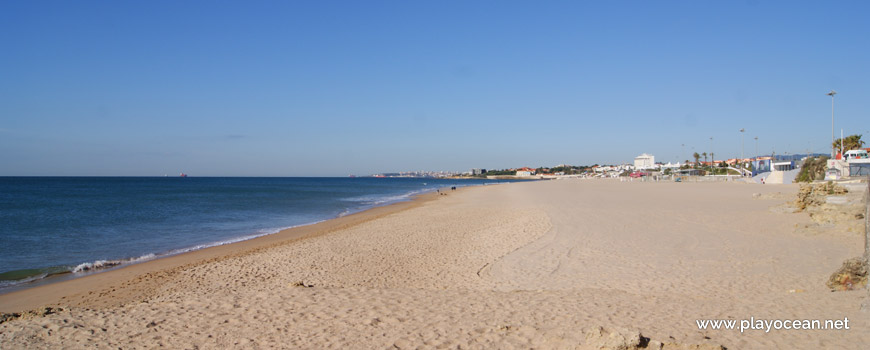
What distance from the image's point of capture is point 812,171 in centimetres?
4109

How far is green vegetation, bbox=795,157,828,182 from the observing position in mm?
38866

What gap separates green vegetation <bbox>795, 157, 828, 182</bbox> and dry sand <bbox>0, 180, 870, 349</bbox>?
33028 millimetres

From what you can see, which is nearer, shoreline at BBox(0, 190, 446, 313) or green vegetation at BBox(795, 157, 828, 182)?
shoreline at BBox(0, 190, 446, 313)

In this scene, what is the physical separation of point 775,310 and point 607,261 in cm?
368

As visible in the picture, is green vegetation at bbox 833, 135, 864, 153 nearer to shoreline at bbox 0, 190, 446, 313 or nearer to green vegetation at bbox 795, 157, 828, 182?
green vegetation at bbox 795, 157, 828, 182

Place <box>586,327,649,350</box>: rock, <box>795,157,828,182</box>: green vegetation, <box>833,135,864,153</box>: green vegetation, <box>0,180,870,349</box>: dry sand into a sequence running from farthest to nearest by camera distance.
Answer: <box>833,135,864,153</box>: green vegetation < <box>795,157,828,182</box>: green vegetation < <box>0,180,870,349</box>: dry sand < <box>586,327,649,350</box>: rock

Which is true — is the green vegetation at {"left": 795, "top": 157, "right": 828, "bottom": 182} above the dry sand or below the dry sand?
above

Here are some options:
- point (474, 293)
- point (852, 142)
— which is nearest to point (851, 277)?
point (474, 293)

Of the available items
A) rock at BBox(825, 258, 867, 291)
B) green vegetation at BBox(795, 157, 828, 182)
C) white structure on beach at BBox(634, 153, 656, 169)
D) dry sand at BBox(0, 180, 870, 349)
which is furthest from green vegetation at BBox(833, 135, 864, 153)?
white structure on beach at BBox(634, 153, 656, 169)

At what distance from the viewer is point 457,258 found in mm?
10477

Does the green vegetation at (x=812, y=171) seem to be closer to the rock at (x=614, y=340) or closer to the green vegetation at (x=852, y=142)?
the green vegetation at (x=852, y=142)

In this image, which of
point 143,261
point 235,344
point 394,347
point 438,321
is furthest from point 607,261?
point 143,261

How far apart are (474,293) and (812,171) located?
1851 inches

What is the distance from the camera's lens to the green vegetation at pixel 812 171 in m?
38.9
